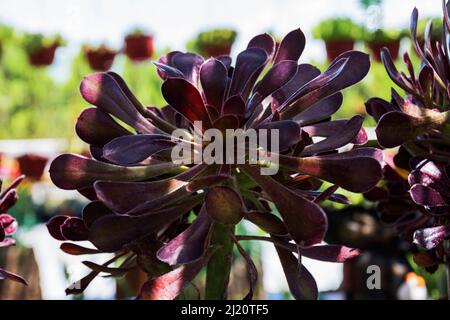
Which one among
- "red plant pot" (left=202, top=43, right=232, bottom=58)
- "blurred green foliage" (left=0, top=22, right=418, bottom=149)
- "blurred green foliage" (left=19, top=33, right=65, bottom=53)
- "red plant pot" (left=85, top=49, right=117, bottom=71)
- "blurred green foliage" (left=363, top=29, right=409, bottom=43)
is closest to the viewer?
"blurred green foliage" (left=363, top=29, right=409, bottom=43)

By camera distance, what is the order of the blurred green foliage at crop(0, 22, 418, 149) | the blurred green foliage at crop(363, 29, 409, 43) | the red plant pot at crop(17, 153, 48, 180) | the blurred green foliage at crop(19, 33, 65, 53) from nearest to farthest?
the blurred green foliage at crop(363, 29, 409, 43) < the red plant pot at crop(17, 153, 48, 180) < the blurred green foliage at crop(19, 33, 65, 53) < the blurred green foliage at crop(0, 22, 418, 149)

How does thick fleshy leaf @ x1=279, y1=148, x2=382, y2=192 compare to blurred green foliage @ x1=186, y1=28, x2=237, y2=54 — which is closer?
thick fleshy leaf @ x1=279, y1=148, x2=382, y2=192

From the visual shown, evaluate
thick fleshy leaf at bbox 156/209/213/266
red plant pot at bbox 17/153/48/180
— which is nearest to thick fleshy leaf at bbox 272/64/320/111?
thick fleshy leaf at bbox 156/209/213/266

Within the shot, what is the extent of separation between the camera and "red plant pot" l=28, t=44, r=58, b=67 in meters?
3.02

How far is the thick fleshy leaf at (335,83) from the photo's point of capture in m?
0.41

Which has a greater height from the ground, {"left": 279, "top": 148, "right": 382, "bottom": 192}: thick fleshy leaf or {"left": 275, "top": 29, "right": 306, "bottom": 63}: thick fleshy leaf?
{"left": 275, "top": 29, "right": 306, "bottom": 63}: thick fleshy leaf

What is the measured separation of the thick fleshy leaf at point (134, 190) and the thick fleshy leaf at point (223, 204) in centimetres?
4

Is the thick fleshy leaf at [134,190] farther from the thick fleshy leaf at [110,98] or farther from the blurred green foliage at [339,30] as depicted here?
the blurred green foliage at [339,30]

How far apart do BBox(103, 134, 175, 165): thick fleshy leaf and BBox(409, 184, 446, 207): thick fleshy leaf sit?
0.15 meters

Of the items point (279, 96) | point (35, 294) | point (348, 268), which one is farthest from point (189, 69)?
point (348, 268)

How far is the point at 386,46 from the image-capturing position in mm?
2123

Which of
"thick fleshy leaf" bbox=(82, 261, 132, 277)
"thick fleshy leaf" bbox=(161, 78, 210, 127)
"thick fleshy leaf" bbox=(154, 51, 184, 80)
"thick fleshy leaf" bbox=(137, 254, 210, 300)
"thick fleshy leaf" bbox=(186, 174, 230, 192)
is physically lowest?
"thick fleshy leaf" bbox=(137, 254, 210, 300)

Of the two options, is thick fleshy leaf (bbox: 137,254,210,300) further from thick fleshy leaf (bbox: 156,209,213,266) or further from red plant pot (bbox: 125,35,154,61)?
red plant pot (bbox: 125,35,154,61)

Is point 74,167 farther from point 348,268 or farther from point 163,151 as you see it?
point 348,268
